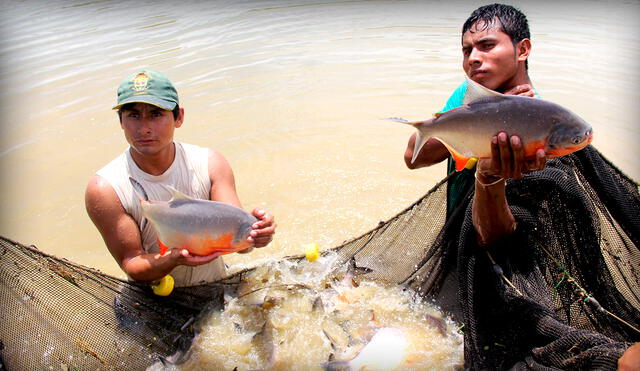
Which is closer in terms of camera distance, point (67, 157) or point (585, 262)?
point (585, 262)

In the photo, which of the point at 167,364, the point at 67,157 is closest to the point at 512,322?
the point at 167,364

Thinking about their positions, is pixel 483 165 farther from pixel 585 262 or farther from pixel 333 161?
pixel 333 161

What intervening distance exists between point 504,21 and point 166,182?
243cm

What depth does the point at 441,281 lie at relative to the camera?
325cm

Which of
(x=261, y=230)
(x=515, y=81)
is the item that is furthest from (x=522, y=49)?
(x=261, y=230)

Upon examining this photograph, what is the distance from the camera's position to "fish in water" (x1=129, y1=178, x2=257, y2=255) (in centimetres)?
250

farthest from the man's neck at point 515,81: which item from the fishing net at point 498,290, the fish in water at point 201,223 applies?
the fish in water at point 201,223

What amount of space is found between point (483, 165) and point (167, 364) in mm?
2388

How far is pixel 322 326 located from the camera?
3348 mm

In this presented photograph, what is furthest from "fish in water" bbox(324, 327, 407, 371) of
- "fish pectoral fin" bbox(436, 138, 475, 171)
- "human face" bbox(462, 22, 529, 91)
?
"human face" bbox(462, 22, 529, 91)

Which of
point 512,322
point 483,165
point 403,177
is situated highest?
point 483,165

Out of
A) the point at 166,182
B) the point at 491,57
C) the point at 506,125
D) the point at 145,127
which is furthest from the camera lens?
the point at 166,182

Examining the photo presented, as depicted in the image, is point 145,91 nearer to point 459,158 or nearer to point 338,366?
point 459,158

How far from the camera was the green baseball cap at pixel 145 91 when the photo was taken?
2850mm
